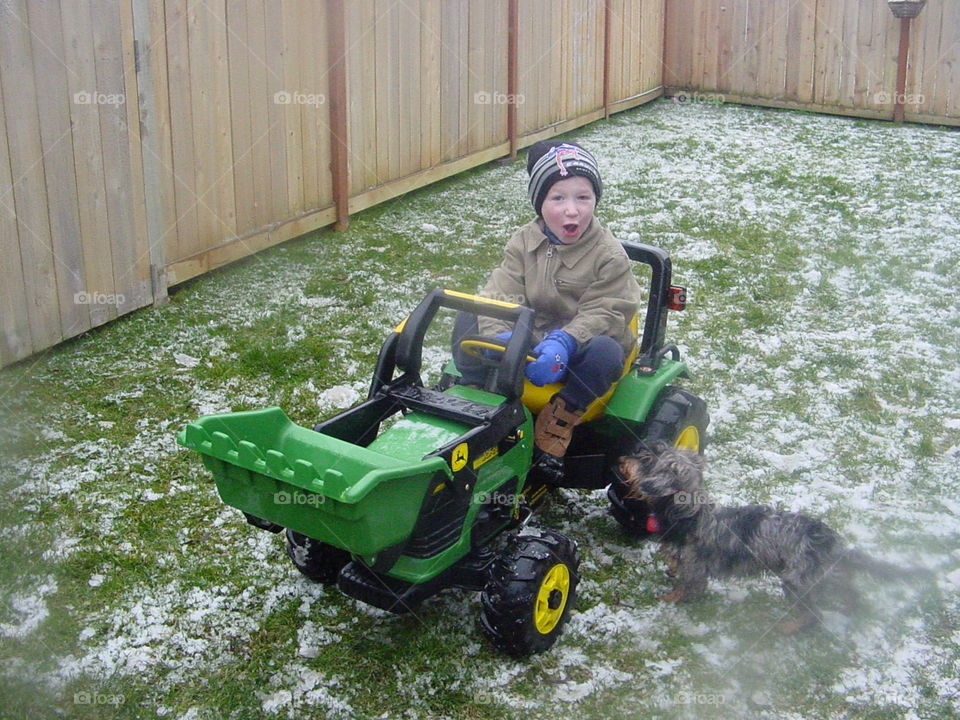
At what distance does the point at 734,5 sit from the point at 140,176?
7.89 meters

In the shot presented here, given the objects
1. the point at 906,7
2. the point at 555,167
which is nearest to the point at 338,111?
the point at 555,167

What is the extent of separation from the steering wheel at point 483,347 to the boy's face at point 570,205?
568mm

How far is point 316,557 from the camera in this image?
3.83 m

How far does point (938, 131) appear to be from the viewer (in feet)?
35.4

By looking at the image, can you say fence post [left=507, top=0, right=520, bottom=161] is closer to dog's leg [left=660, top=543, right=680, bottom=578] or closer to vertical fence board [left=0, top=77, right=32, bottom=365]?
vertical fence board [left=0, top=77, right=32, bottom=365]

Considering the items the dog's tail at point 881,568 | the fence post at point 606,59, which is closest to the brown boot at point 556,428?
the dog's tail at point 881,568

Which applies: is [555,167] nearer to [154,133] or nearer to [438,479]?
[438,479]

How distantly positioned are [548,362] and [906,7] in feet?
28.1

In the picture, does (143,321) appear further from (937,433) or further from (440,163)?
(937,433)

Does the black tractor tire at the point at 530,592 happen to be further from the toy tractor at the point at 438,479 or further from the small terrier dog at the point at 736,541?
the small terrier dog at the point at 736,541

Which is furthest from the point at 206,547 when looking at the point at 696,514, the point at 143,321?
the point at 143,321

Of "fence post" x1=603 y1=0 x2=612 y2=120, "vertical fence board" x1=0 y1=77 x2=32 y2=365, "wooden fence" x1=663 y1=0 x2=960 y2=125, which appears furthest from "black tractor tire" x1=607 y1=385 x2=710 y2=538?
"wooden fence" x1=663 y1=0 x2=960 y2=125

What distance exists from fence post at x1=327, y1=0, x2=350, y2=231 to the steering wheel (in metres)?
3.88

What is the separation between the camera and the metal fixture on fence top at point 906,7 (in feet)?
34.6
